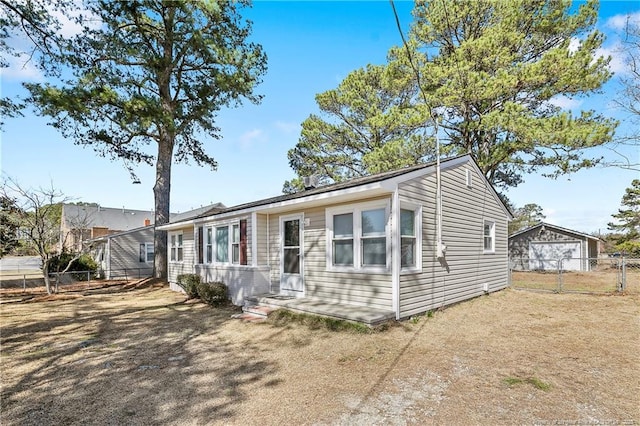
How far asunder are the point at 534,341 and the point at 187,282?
31.5 feet

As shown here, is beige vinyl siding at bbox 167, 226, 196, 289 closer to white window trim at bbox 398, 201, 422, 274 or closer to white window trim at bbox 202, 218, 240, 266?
white window trim at bbox 202, 218, 240, 266

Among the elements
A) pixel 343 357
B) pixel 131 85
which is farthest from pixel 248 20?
pixel 343 357

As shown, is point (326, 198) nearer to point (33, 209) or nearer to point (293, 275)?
point (293, 275)

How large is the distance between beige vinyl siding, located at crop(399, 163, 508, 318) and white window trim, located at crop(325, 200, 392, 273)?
1.55ft

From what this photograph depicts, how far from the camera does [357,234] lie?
7379mm

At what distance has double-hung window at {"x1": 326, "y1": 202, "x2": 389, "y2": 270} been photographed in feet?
23.1

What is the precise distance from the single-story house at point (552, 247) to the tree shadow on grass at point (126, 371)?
66.2 feet

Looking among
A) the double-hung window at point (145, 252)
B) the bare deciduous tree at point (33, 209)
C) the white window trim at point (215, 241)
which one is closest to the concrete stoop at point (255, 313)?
the white window trim at point (215, 241)

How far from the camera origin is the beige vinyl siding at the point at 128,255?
21.4m

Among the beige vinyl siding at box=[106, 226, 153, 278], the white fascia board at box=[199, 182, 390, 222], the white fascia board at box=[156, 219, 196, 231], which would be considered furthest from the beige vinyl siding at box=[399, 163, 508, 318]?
the beige vinyl siding at box=[106, 226, 153, 278]

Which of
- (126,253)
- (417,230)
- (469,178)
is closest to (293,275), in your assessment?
(417,230)

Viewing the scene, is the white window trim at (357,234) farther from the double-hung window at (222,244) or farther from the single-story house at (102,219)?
the single-story house at (102,219)

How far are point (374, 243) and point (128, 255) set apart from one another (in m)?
20.3

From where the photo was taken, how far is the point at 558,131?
13.0m
